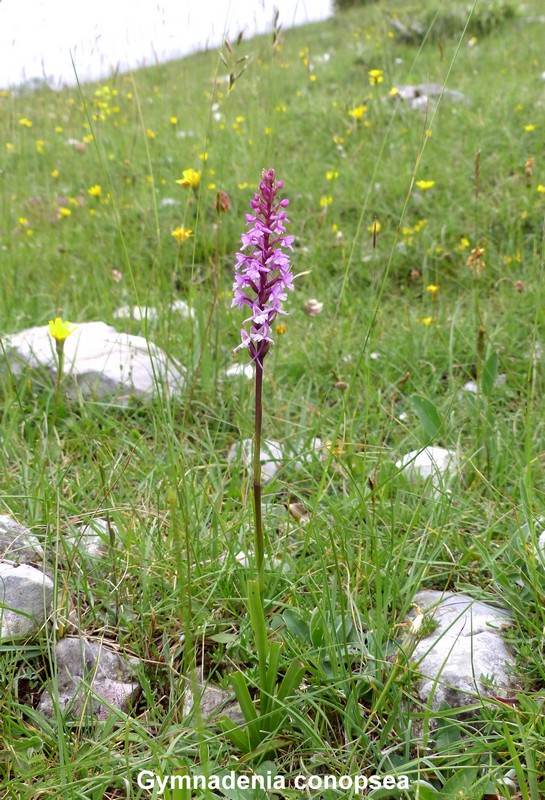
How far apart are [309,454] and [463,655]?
0.93 meters

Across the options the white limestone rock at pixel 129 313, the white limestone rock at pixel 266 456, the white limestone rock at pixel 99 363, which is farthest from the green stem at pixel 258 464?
the white limestone rock at pixel 129 313

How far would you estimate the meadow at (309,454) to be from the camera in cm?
125

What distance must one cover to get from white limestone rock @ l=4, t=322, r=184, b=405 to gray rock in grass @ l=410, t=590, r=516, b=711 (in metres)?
1.24

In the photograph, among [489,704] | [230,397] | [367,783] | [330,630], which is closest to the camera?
[367,783]

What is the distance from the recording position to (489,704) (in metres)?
1.28

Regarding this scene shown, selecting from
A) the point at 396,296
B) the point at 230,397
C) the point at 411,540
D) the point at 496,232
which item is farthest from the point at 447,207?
the point at 411,540

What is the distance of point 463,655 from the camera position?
1.39 meters

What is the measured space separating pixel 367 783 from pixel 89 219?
387 cm

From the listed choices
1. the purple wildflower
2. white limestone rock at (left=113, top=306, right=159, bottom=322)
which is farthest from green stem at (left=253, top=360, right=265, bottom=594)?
white limestone rock at (left=113, top=306, right=159, bottom=322)

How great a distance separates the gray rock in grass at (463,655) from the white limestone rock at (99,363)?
1239 millimetres

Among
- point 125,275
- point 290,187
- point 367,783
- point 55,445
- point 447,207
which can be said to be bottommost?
point 367,783

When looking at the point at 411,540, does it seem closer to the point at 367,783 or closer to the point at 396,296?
the point at 367,783

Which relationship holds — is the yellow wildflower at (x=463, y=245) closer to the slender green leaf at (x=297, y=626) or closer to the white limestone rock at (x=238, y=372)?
the white limestone rock at (x=238, y=372)

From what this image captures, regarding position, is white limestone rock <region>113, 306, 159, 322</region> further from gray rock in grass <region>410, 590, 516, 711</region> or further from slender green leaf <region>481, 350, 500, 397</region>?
gray rock in grass <region>410, 590, 516, 711</region>
